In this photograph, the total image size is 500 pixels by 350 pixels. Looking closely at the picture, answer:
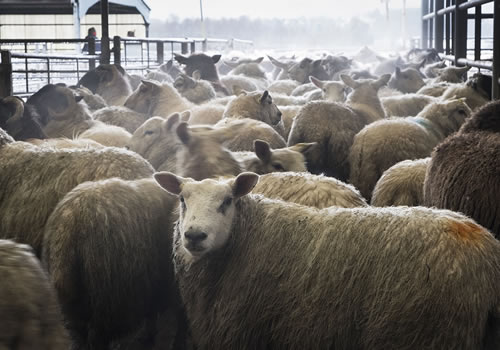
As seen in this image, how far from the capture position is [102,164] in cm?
419

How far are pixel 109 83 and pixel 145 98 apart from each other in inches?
79.1

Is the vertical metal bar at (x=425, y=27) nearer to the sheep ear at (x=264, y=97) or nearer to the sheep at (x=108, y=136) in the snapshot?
the sheep ear at (x=264, y=97)

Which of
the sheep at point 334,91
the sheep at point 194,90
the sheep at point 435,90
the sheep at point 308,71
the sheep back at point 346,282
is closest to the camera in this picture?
the sheep back at point 346,282

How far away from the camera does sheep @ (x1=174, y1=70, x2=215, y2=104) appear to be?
871cm

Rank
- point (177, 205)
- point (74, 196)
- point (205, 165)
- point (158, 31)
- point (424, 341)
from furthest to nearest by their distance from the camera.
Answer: point (158, 31)
point (205, 165)
point (177, 205)
point (74, 196)
point (424, 341)

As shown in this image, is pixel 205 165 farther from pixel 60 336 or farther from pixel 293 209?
pixel 60 336

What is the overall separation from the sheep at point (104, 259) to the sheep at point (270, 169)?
0.70 metres

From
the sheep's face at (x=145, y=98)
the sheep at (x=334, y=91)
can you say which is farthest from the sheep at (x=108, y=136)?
the sheep at (x=334, y=91)

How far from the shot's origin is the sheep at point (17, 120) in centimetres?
606

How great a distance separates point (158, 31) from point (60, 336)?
49333mm

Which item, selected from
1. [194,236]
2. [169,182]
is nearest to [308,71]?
[169,182]

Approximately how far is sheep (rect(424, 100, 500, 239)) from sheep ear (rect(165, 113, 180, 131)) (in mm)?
2077

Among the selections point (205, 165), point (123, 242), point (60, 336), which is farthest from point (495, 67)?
point (60, 336)

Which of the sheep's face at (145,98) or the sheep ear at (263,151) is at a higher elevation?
the sheep's face at (145,98)
